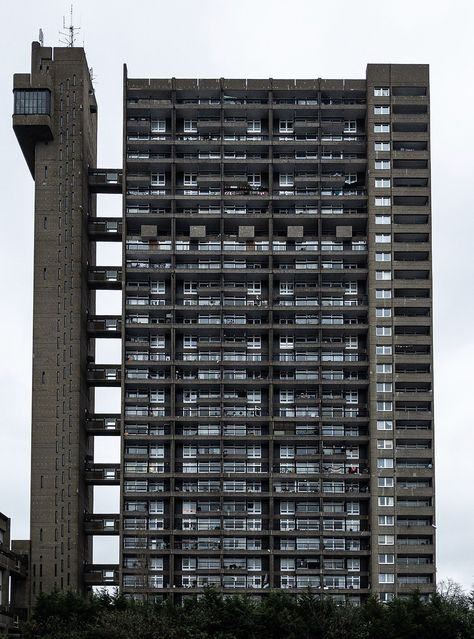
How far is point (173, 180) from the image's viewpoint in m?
191

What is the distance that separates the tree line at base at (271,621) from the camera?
155625 millimetres

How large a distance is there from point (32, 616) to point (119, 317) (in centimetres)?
4098

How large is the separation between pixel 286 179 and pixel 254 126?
25.9 feet

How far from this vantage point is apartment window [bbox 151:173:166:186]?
194 metres

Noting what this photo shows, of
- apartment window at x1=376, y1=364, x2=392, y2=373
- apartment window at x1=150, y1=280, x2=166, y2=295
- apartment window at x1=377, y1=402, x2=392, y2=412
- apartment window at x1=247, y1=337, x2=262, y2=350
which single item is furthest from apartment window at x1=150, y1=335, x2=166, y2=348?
apartment window at x1=377, y1=402, x2=392, y2=412

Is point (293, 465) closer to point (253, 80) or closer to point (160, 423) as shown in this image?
point (160, 423)

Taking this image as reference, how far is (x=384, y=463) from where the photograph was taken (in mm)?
182625

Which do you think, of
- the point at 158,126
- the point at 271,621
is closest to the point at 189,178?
the point at 158,126

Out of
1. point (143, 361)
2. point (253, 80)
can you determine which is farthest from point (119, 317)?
point (253, 80)

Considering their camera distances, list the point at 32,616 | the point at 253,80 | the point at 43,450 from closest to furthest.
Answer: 1. the point at 32,616
2. the point at 43,450
3. the point at 253,80

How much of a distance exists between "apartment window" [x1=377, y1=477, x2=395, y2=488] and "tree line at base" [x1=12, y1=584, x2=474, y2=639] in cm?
2148

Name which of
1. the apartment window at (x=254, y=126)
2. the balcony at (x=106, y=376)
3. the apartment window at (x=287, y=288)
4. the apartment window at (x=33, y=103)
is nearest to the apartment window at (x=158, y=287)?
the balcony at (x=106, y=376)

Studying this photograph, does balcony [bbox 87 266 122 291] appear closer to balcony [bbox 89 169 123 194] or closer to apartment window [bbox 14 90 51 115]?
balcony [bbox 89 169 123 194]

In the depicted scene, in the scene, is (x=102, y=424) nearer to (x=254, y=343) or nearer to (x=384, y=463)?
(x=254, y=343)
